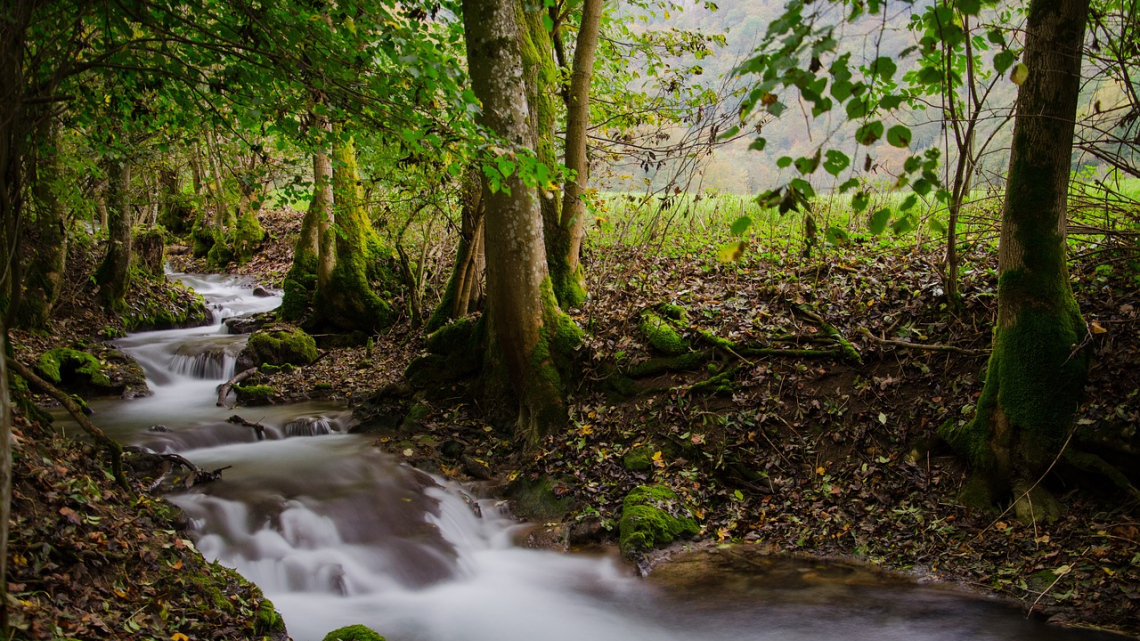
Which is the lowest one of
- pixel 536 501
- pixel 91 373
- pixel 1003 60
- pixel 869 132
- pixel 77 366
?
pixel 536 501

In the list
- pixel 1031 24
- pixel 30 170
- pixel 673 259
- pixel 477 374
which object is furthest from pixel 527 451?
pixel 1031 24

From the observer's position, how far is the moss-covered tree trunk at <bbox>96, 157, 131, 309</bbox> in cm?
1281

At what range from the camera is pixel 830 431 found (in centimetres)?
665

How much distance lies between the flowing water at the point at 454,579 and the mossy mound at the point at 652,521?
29cm

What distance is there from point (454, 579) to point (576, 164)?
5.88 meters

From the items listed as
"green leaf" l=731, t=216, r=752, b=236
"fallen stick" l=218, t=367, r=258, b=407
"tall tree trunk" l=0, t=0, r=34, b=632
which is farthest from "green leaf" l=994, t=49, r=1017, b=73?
"fallen stick" l=218, t=367, r=258, b=407

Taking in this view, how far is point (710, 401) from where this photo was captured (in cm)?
736

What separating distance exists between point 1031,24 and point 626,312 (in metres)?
5.08

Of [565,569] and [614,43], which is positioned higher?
[614,43]

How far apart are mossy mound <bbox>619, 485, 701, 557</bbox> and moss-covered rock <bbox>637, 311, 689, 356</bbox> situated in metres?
1.86

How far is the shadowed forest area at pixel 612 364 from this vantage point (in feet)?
13.1

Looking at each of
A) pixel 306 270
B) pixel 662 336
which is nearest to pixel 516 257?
pixel 662 336

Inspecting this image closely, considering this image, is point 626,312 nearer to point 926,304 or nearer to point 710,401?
point 710,401

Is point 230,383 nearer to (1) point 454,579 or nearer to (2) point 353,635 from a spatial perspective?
(1) point 454,579
